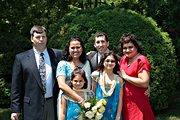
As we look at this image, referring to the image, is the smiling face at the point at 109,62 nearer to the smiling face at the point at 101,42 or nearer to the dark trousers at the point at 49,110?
the smiling face at the point at 101,42

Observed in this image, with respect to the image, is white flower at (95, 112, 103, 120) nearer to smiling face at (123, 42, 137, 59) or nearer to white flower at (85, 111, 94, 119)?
white flower at (85, 111, 94, 119)

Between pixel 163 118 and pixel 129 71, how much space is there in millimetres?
3396

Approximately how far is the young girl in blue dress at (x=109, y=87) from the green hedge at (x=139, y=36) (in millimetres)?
2807

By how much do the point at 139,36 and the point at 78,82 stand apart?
135 inches

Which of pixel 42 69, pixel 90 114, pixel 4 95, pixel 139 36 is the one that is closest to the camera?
pixel 90 114

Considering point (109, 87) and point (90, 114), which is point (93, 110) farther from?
point (109, 87)

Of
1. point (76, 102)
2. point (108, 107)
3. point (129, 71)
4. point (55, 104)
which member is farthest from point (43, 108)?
point (129, 71)

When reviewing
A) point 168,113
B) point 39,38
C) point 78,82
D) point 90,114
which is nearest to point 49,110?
point 78,82

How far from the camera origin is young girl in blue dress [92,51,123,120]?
452 centimetres

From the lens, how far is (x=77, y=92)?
449 centimetres

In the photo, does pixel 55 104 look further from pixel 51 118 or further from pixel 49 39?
pixel 49 39

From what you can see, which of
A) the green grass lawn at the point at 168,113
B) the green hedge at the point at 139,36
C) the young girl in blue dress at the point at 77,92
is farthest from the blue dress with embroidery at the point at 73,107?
the green grass lawn at the point at 168,113

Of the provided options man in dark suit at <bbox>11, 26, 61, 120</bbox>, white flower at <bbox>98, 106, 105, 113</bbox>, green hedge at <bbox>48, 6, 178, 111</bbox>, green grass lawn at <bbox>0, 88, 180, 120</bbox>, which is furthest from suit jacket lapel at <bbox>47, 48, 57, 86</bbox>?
green grass lawn at <bbox>0, 88, 180, 120</bbox>

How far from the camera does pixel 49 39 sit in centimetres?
845
